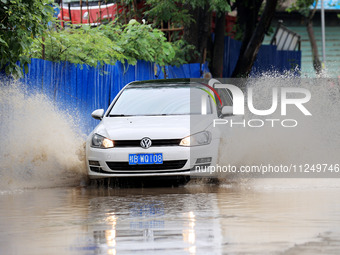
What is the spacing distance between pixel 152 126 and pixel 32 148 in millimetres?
2131

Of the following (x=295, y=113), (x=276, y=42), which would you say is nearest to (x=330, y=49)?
(x=276, y=42)

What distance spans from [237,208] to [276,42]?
28.6m

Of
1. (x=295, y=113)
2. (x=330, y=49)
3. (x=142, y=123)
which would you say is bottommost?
(x=330, y=49)

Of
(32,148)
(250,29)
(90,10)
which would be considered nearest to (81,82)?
(32,148)

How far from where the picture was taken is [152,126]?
12.5 meters

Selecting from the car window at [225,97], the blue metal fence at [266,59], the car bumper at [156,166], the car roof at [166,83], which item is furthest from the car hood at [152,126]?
the blue metal fence at [266,59]

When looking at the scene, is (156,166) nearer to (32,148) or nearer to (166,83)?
(32,148)

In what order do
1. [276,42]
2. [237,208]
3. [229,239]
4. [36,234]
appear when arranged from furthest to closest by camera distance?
[276,42], [237,208], [36,234], [229,239]

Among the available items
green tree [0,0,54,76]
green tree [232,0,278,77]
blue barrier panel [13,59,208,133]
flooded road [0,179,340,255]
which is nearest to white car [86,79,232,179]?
flooded road [0,179,340,255]

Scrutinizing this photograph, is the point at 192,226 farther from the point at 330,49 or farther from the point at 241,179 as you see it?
the point at 330,49

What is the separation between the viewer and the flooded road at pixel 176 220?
698cm

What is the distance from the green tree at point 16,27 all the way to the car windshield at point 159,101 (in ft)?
5.44

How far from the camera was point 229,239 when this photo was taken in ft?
23.8

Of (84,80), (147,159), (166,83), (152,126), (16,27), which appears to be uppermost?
(16,27)
